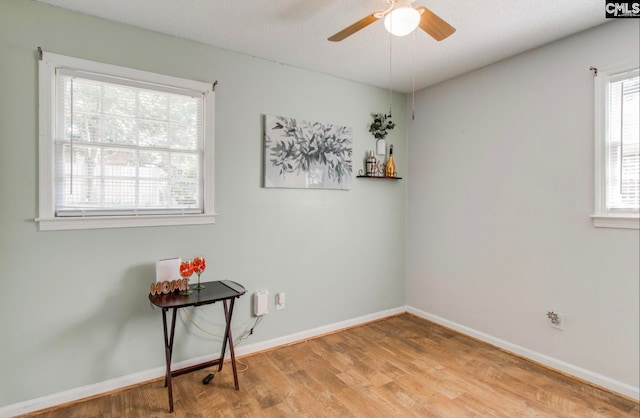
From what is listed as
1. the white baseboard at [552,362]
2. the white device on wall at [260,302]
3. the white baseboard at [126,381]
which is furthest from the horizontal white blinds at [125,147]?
the white baseboard at [552,362]

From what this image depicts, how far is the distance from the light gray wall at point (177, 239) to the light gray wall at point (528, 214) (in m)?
0.51

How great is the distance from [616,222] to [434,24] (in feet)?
6.01

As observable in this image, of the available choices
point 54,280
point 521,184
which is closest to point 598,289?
point 521,184

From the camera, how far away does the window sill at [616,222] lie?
2186 mm

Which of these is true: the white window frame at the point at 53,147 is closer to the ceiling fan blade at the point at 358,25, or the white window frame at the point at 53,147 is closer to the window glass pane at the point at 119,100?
the window glass pane at the point at 119,100

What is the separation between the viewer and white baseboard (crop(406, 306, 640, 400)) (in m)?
2.26

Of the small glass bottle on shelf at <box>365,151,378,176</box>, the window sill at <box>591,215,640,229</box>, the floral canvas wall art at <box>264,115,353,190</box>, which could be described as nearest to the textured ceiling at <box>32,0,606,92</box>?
the floral canvas wall art at <box>264,115,353,190</box>

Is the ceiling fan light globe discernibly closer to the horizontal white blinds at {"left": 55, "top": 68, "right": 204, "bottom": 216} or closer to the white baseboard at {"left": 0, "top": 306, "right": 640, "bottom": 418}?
the horizontal white blinds at {"left": 55, "top": 68, "right": 204, "bottom": 216}

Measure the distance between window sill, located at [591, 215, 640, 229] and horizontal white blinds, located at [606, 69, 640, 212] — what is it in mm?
80

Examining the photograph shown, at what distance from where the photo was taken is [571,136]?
249 cm

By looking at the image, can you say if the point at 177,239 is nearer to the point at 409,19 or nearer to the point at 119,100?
the point at 119,100

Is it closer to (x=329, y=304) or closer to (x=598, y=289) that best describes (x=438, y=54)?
(x=598, y=289)

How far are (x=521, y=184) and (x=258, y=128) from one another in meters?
2.29

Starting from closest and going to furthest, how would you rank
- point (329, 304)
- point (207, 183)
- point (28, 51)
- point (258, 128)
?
1. point (28, 51)
2. point (207, 183)
3. point (258, 128)
4. point (329, 304)
